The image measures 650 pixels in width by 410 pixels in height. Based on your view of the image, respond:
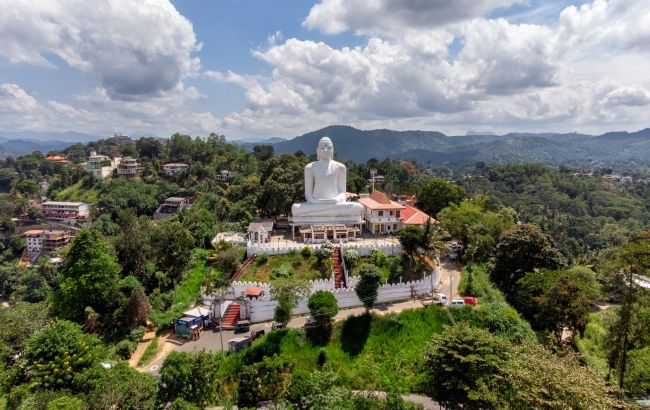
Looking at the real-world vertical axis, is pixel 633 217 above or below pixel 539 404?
below

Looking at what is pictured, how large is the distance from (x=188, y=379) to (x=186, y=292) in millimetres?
13546

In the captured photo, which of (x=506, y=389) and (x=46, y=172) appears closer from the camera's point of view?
(x=506, y=389)

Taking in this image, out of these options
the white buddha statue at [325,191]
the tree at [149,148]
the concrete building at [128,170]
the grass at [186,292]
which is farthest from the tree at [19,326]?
the tree at [149,148]

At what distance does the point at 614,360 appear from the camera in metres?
19.3

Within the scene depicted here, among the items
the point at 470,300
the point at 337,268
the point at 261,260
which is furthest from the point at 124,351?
the point at 470,300

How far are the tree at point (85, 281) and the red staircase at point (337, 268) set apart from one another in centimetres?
1539

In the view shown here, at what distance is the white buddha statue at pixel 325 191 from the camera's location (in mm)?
34344

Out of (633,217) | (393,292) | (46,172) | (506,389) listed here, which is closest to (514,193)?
(633,217)

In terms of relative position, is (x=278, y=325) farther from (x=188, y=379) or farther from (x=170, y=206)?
(x=170, y=206)

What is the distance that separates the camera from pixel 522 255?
26.9 metres

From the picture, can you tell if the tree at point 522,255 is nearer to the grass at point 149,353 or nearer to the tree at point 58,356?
the grass at point 149,353

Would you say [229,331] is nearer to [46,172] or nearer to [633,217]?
[46,172]

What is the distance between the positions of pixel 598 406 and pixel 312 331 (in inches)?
571

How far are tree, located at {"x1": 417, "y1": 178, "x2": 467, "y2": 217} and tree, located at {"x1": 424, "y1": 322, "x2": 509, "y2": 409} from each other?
87.8ft
